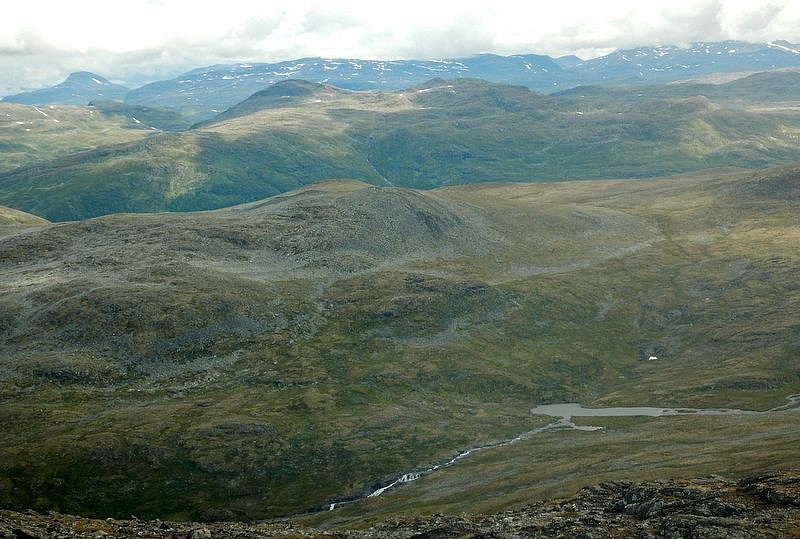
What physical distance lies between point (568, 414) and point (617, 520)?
86293 millimetres

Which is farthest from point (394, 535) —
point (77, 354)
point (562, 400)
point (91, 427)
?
point (77, 354)

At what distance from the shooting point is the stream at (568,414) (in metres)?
119

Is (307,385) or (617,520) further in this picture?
(307,385)

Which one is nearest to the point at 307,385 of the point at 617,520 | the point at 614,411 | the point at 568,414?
the point at 568,414

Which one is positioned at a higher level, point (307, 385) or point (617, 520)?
point (617, 520)

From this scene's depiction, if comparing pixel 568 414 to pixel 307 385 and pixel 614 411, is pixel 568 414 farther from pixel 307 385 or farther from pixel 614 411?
pixel 307 385

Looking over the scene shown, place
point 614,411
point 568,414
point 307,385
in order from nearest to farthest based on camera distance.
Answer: point 614,411 < point 568,414 < point 307,385

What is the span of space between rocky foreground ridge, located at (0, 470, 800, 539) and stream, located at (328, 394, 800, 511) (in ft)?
135

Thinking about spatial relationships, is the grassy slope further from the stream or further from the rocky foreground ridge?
the rocky foreground ridge

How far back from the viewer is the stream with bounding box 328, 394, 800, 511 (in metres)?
119

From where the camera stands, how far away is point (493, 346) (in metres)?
180

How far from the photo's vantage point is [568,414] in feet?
488

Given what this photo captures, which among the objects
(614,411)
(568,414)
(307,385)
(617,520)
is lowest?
(568,414)

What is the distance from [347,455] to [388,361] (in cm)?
4500
